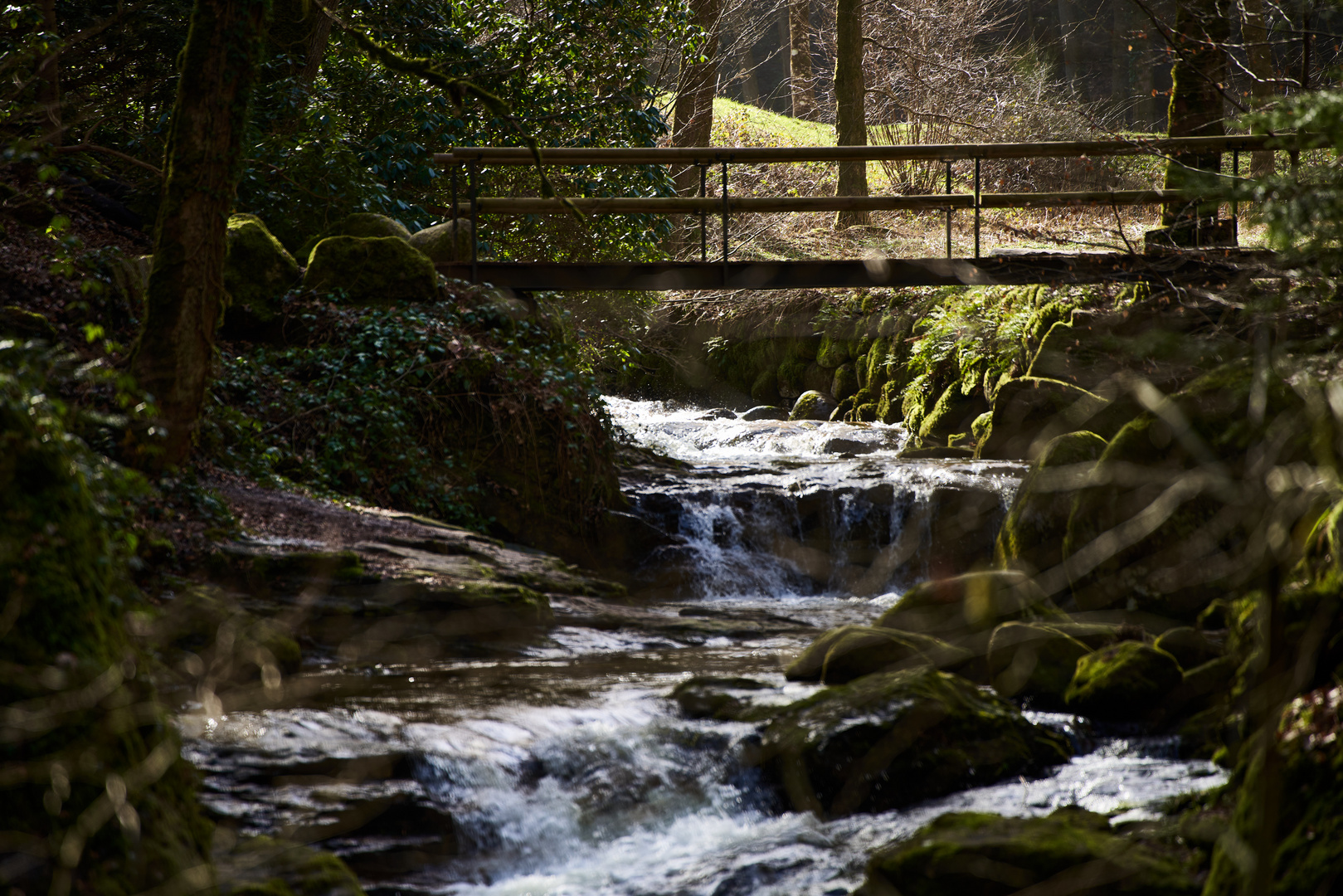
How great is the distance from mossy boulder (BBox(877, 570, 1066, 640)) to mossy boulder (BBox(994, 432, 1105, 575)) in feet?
4.90

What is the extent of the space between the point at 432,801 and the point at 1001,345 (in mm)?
10146

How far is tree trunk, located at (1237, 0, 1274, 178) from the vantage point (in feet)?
22.9

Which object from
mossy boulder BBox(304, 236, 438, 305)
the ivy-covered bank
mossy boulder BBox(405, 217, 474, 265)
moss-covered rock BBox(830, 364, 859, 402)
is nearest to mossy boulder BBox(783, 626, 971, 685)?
the ivy-covered bank

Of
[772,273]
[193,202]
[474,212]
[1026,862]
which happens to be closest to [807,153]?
[772,273]

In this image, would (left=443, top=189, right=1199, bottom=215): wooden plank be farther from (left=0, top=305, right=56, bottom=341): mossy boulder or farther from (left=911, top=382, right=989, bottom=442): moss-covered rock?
(left=0, top=305, right=56, bottom=341): mossy boulder

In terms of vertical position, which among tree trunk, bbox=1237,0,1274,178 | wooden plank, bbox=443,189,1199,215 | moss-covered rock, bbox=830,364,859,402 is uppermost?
tree trunk, bbox=1237,0,1274,178

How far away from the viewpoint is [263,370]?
9008 millimetres

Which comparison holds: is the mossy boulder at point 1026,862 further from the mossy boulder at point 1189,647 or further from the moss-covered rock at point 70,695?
the moss-covered rock at point 70,695

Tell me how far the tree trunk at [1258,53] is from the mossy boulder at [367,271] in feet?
22.6

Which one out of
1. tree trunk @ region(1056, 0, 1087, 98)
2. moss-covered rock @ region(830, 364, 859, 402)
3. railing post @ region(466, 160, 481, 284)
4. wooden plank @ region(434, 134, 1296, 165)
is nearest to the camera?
wooden plank @ region(434, 134, 1296, 165)

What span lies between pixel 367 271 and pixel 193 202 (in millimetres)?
3237

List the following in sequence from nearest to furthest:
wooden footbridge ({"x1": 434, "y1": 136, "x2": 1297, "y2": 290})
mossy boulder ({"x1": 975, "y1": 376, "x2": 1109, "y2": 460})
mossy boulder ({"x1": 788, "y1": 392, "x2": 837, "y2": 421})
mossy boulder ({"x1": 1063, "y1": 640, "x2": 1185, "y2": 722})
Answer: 1. mossy boulder ({"x1": 1063, "y1": 640, "x2": 1185, "y2": 722})
2. wooden footbridge ({"x1": 434, "y1": 136, "x2": 1297, "y2": 290})
3. mossy boulder ({"x1": 975, "y1": 376, "x2": 1109, "y2": 460})
4. mossy boulder ({"x1": 788, "y1": 392, "x2": 837, "y2": 421})

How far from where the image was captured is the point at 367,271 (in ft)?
32.7

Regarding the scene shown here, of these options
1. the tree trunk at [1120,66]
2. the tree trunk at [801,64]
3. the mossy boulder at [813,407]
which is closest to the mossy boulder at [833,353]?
the mossy boulder at [813,407]
